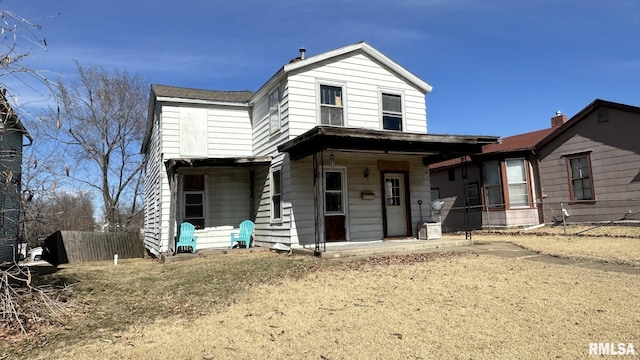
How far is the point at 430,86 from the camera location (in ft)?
42.6

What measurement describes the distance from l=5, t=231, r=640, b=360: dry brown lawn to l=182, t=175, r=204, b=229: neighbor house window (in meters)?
5.35

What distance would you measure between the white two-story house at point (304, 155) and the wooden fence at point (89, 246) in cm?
328

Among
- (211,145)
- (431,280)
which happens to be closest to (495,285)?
(431,280)

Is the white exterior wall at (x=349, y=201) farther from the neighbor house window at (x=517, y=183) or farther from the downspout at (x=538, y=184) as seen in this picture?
the downspout at (x=538, y=184)

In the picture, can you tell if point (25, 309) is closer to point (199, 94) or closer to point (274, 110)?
point (274, 110)

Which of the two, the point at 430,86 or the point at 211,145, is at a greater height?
the point at 430,86

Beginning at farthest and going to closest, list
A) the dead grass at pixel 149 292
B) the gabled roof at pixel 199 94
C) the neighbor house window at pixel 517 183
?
the neighbor house window at pixel 517 183 < the gabled roof at pixel 199 94 < the dead grass at pixel 149 292

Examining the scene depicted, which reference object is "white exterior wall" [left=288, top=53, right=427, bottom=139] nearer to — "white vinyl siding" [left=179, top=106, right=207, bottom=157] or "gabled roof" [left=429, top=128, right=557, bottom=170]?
"white vinyl siding" [left=179, top=106, right=207, bottom=157]

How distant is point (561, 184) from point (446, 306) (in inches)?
552

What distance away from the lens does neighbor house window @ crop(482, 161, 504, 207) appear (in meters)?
17.7

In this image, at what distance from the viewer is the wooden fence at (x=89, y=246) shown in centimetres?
1549

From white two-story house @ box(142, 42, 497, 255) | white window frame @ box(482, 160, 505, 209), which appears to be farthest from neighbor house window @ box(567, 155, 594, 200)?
white two-story house @ box(142, 42, 497, 255)

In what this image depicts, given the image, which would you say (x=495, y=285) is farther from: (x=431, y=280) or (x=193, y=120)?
(x=193, y=120)

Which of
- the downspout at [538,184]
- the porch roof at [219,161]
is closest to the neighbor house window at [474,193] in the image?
the downspout at [538,184]
